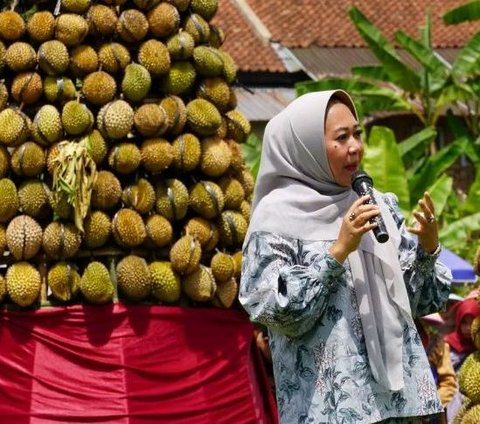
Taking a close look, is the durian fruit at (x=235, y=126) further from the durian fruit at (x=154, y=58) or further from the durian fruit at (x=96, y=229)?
the durian fruit at (x=96, y=229)

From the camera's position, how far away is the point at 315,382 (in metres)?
3.29

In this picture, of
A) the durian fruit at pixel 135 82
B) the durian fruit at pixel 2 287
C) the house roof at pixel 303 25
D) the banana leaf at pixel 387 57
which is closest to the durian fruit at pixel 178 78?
the durian fruit at pixel 135 82

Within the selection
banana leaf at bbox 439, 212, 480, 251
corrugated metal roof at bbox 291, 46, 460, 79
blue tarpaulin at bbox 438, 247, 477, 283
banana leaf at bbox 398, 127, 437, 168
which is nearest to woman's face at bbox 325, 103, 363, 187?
blue tarpaulin at bbox 438, 247, 477, 283

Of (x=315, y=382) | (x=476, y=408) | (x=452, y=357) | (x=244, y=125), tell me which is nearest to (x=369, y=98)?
(x=452, y=357)

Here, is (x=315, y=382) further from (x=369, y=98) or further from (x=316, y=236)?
(x=369, y=98)

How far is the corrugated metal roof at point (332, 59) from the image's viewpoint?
68.3 feet

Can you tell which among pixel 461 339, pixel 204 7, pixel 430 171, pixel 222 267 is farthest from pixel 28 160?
pixel 430 171

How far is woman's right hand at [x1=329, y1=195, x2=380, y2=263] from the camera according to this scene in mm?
3139

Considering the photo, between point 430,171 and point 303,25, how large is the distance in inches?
431

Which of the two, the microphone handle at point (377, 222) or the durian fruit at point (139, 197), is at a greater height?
the durian fruit at point (139, 197)

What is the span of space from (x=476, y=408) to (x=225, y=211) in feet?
5.81

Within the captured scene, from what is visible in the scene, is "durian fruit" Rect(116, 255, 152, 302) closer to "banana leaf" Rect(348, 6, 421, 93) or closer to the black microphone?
the black microphone

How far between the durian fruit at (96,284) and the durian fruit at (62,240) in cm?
12

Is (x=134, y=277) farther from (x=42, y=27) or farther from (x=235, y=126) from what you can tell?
(x=42, y=27)
